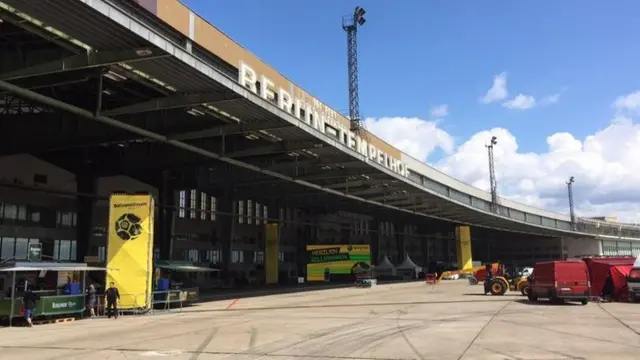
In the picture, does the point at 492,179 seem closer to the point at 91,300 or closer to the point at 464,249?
the point at 464,249

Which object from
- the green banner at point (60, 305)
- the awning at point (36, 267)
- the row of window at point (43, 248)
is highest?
the row of window at point (43, 248)

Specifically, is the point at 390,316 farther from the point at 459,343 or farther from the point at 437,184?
the point at 437,184

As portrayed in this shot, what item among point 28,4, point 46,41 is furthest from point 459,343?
point 46,41

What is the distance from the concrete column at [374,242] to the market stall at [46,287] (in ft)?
238

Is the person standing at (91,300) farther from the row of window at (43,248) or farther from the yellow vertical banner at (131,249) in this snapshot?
the row of window at (43,248)

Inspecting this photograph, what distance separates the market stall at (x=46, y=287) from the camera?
76.2ft

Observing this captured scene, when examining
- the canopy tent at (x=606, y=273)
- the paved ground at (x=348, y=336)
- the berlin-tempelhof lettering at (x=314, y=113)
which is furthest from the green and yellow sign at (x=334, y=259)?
the paved ground at (x=348, y=336)

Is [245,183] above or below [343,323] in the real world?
above

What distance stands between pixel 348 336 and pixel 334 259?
51455 millimetres

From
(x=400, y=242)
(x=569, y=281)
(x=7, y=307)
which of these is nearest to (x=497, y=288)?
(x=569, y=281)

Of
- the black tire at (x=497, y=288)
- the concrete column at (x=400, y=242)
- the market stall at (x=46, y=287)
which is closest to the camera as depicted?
the market stall at (x=46, y=287)

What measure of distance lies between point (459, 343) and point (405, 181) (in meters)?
35.8

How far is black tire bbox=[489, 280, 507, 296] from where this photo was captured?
39.1 meters

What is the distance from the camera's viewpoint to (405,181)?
165 feet
